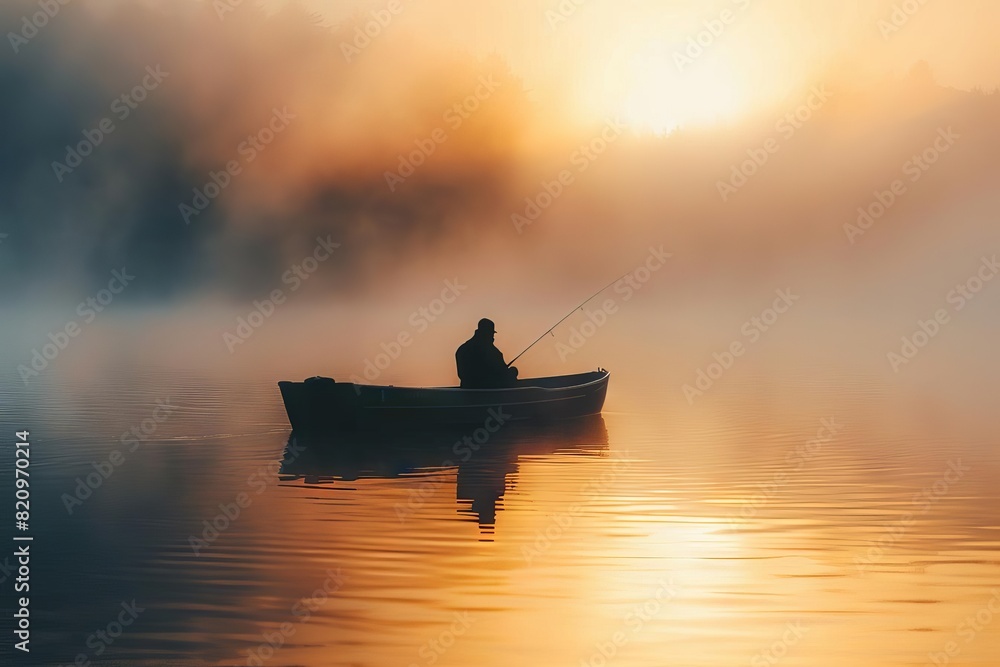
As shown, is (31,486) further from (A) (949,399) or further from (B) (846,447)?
(A) (949,399)

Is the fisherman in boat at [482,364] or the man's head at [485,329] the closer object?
the man's head at [485,329]

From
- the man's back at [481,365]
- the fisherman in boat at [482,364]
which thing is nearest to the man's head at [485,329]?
the fisherman in boat at [482,364]

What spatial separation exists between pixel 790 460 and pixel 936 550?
27.5ft

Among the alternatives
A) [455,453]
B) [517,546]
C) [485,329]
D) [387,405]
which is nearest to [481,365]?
[485,329]

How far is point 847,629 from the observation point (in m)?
11.4

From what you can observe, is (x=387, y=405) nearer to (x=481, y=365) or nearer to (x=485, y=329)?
(x=481, y=365)

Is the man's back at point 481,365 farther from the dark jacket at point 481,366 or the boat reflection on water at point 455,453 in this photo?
Answer: the boat reflection on water at point 455,453

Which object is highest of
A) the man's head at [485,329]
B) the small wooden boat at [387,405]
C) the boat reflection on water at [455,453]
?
the man's head at [485,329]

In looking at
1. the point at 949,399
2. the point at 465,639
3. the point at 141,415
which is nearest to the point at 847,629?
the point at 465,639

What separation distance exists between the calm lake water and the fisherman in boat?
1.27 metres

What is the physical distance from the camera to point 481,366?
26.9 metres

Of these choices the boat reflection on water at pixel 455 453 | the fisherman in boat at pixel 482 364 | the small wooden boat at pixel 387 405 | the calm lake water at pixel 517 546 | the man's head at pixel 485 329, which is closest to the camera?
the calm lake water at pixel 517 546

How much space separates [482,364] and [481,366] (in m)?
0.05

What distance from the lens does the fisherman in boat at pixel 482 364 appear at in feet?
87.8
